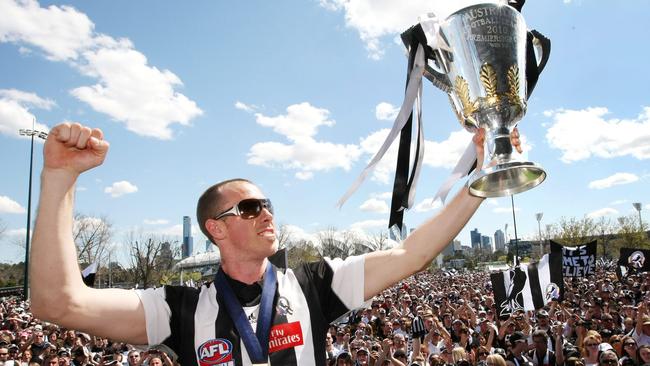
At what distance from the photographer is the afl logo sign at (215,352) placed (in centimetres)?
191

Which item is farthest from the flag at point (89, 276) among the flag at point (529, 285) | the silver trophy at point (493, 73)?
the silver trophy at point (493, 73)

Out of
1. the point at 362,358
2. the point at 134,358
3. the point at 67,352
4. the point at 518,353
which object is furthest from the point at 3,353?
the point at 518,353

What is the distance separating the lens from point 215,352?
192cm

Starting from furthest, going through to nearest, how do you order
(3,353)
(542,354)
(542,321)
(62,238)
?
(542,321), (3,353), (542,354), (62,238)

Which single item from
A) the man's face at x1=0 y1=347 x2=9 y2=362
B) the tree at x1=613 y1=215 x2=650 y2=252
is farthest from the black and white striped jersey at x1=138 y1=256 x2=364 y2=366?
the tree at x1=613 y1=215 x2=650 y2=252

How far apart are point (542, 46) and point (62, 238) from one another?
2.54m

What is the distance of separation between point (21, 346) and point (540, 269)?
40.6ft

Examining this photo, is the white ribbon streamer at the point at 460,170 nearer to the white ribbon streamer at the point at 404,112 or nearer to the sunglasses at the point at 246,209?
the white ribbon streamer at the point at 404,112

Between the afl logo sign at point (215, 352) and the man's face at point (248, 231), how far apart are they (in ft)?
1.27

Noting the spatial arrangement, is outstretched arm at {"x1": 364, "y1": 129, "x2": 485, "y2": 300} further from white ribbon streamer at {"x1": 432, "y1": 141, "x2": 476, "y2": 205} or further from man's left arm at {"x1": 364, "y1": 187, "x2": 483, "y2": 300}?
white ribbon streamer at {"x1": 432, "y1": 141, "x2": 476, "y2": 205}

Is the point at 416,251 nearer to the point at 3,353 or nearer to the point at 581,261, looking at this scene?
the point at 3,353

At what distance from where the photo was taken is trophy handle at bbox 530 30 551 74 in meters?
2.69

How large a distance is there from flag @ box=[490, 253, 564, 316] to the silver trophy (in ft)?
32.9

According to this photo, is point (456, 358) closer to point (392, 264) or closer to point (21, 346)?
point (392, 264)
